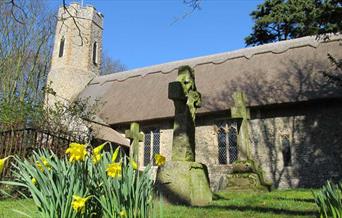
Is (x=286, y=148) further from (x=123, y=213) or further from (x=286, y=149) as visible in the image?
(x=123, y=213)

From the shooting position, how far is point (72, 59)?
24.5 m

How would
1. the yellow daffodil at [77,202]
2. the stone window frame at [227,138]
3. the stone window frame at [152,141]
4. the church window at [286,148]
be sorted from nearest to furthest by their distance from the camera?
1. the yellow daffodil at [77,202]
2. the church window at [286,148]
3. the stone window frame at [227,138]
4. the stone window frame at [152,141]

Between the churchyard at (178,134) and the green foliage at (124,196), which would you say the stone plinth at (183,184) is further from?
the green foliage at (124,196)

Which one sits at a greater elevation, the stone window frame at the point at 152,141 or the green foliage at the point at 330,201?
the stone window frame at the point at 152,141

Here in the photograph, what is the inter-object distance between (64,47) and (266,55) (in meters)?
13.8

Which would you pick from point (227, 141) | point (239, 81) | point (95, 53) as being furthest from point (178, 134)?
point (95, 53)

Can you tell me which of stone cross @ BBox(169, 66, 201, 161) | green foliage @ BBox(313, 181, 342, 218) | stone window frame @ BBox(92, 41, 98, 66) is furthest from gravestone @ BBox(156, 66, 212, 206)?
stone window frame @ BBox(92, 41, 98, 66)

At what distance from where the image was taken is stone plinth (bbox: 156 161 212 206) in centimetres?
686

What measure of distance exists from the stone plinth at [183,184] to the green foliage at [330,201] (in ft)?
13.8

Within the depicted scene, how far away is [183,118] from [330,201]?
17.5ft

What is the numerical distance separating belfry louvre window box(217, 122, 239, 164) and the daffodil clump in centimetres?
1474

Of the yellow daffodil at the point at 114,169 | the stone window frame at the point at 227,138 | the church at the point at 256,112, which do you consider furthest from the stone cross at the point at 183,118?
the stone window frame at the point at 227,138

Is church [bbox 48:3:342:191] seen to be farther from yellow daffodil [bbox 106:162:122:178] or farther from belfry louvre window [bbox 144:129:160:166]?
yellow daffodil [bbox 106:162:122:178]

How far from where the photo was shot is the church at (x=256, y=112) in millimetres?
14750
